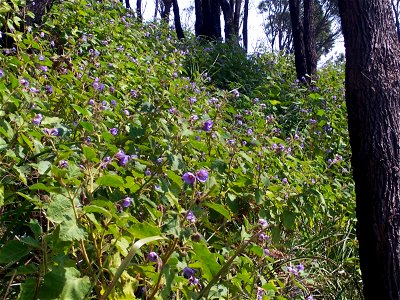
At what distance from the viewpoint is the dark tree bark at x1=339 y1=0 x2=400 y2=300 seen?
251cm

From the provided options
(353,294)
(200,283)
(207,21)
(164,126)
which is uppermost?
(207,21)

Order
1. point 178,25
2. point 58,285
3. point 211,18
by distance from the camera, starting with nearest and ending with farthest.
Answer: point 58,285
point 178,25
point 211,18

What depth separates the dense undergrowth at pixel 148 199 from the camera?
1534 mm

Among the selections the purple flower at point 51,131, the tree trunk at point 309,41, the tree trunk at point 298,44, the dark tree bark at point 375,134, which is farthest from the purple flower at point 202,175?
the tree trunk at point 309,41

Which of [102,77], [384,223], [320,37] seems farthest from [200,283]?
[320,37]

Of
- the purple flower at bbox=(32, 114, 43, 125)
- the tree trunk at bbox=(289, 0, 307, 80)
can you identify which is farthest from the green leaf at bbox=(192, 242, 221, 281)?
the tree trunk at bbox=(289, 0, 307, 80)

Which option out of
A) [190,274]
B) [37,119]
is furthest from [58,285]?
[37,119]

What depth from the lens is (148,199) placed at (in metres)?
1.93

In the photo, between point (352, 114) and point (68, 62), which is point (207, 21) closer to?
point (68, 62)

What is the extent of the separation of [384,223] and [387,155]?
315mm

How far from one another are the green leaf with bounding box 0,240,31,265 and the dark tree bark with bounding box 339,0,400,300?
5.37ft

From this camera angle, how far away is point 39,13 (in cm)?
488

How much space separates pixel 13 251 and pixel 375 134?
177cm

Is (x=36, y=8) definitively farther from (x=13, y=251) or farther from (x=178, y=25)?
(x=178, y=25)
